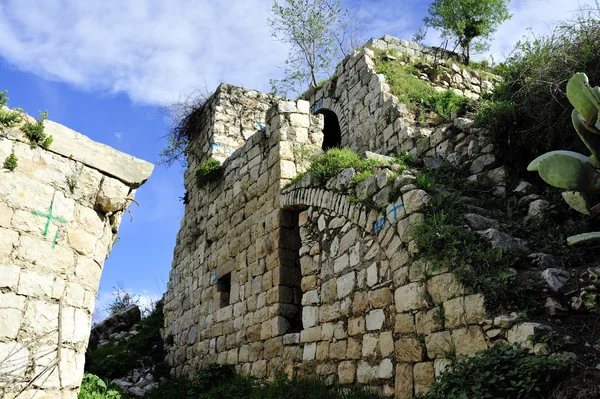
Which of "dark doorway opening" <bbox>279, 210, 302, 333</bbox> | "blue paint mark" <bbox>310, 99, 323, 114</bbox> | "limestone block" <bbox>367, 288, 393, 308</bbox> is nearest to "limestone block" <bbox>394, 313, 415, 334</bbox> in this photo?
"limestone block" <bbox>367, 288, 393, 308</bbox>

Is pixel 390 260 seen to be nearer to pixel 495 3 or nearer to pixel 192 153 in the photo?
pixel 192 153

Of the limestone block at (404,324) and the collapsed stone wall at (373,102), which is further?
the collapsed stone wall at (373,102)

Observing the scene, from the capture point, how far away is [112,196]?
4.15 m

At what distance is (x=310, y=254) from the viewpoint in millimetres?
6594

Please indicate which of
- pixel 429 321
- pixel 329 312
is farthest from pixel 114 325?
pixel 429 321

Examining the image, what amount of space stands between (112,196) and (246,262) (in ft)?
12.6

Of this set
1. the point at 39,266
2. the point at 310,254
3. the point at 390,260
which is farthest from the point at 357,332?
the point at 39,266

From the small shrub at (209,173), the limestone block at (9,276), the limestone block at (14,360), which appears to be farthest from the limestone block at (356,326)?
the small shrub at (209,173)

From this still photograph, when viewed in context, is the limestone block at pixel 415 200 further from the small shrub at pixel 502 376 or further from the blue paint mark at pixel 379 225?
the small shrub at pixel 502 376

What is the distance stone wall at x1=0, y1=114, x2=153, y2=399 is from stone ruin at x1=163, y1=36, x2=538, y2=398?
2.52 meters

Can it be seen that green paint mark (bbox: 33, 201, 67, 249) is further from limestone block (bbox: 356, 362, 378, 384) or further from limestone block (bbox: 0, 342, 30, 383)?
limestone block (bbox: 356, 362, 378, 384)

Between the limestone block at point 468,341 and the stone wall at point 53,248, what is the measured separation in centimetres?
280

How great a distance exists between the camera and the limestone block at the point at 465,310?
4035mm

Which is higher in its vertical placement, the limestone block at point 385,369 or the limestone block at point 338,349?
the limestone block at point 338,349
